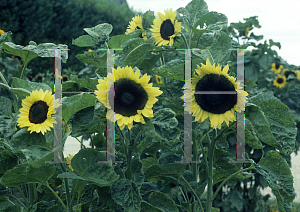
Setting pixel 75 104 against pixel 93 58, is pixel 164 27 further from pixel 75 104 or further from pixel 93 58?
pixel 75 104

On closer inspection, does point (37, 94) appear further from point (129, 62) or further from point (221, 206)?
point (221, 206)

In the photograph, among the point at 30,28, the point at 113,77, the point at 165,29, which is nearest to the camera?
the point at 113,77

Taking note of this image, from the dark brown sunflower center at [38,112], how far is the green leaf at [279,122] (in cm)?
53

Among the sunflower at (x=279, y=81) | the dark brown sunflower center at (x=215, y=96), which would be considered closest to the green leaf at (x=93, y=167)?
the dark brown sunflower center at (x=215, y=96)

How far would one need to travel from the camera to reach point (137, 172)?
753 millimetres

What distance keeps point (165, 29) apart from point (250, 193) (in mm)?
1756

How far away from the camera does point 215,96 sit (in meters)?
0.74

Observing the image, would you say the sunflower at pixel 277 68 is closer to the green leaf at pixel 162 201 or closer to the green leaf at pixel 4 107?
the green leaf at pixel 162 201

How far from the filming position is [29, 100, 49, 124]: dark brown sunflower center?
74cm

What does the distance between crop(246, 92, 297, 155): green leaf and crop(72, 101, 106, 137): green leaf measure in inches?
14.5

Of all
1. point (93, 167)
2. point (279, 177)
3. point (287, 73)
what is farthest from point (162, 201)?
point (287, 73)

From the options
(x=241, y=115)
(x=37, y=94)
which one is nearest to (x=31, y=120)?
(x=37, y=94)

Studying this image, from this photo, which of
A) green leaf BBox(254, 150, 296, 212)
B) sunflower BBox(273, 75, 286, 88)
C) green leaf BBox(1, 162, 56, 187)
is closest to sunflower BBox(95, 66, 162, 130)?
green leaf BBox(1, 162, 56, 187)

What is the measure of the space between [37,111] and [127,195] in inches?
12.6
